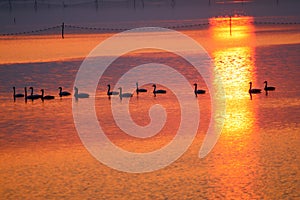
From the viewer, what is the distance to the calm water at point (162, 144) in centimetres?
1889

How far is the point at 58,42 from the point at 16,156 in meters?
53.0

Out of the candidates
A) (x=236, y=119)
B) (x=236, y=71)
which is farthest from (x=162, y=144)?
(x=236, y=71)

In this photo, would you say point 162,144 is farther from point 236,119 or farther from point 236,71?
point 236,71

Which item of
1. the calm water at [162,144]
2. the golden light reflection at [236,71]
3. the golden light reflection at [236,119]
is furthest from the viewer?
the golden light reflection at [236,71]

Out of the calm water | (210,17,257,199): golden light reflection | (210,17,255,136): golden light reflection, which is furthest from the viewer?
(210,17,255,136): golden light reflection

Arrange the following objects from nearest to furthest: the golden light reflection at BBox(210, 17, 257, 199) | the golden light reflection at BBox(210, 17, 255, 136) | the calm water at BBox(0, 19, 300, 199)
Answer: the calm water at BBox(0, 19, 300, 199)
the golden light reflection at BBox(210, 17, 257, 199)
the golden light reflection at BBox(210, 17, 255, 136)

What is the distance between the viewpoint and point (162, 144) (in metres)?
24.1

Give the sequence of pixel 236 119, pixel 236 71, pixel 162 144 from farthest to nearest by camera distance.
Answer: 1. pixel 236 71
2. pixel 236 119
3. pixel 162 144

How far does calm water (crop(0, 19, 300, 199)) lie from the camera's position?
18891mm

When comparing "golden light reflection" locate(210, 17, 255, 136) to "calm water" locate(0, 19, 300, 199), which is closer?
"calm water" locate(0, 19, 300, 199)

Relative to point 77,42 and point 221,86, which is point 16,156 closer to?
point 221,86

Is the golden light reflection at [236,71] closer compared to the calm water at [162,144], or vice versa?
the calm water at [162,144]

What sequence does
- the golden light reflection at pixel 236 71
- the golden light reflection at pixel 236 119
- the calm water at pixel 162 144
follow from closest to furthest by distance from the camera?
the calm water at pixel 162 144 < the golden light reflection at pixel 236 119 < the golden light reflection at pixel 236 71

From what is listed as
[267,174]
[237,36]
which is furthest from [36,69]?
[237,36]
